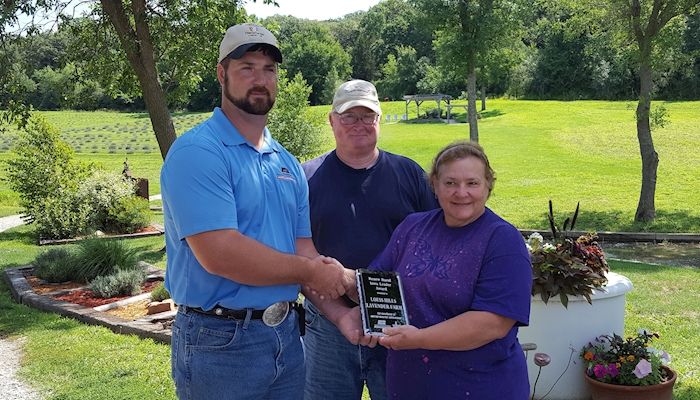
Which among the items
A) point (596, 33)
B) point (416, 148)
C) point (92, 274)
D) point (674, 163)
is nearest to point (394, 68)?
point (416, 148)

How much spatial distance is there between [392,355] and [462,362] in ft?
1.22

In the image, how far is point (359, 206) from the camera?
3369 millimetres

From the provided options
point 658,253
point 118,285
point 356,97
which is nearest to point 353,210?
point 356,97

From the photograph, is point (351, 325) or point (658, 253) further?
point (658, 253)

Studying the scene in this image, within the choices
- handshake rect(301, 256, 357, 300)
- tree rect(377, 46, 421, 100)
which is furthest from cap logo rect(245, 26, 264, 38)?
tree rect(377, 46, 421, 100)

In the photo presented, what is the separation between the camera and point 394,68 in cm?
8169

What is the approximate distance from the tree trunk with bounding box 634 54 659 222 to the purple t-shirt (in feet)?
47.8

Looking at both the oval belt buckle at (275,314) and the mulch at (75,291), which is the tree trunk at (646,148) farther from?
the oval belt buckle at (275,314)

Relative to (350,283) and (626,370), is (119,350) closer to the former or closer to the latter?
(350,283)

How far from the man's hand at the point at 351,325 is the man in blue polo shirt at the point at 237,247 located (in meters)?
0.22

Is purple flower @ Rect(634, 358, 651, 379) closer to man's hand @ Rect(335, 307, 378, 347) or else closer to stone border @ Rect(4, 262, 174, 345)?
man's hand @ Rect(335, 307, 378, 347)

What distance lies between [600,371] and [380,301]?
2.70 metres

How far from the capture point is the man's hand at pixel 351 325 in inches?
116

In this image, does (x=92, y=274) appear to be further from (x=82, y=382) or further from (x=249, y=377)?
(x=249, y=377)
